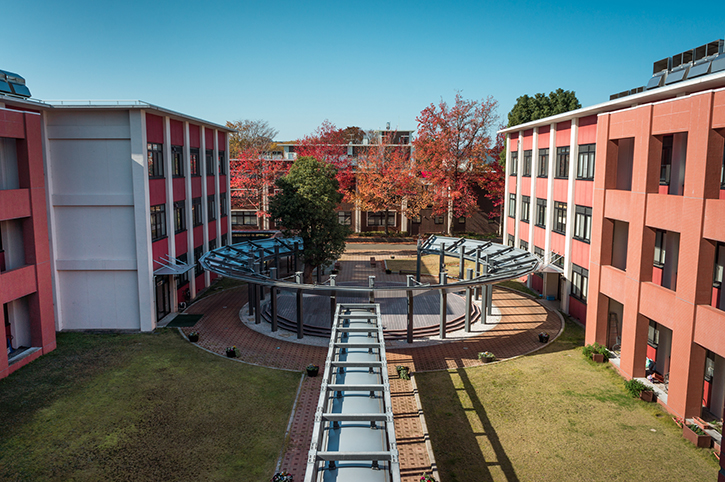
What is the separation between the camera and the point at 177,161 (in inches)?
1332

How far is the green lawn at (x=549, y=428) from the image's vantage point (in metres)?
15.9

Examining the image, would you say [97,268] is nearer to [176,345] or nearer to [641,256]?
[176,345]

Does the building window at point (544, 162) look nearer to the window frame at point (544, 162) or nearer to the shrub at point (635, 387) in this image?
the window frame at point (544, 162)

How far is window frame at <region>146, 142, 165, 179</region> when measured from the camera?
29109 mm

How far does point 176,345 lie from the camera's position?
87.5ft

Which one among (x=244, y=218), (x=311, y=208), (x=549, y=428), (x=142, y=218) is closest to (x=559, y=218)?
(x=311, y=208)

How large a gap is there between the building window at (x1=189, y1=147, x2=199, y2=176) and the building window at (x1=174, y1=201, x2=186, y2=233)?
135 inches

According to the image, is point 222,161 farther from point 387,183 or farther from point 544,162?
point 544,162

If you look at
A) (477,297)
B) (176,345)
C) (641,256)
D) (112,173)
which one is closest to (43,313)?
(176,345)

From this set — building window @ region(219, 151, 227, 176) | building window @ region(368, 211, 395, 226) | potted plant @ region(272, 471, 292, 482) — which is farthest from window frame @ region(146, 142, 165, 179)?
building window @ region(368, 211, 395, 226)

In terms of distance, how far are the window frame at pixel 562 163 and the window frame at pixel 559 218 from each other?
6.40ft

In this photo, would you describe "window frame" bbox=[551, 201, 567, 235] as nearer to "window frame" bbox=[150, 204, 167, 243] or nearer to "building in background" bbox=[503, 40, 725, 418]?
"building in background" bbox=[503, 40, 725, 418]

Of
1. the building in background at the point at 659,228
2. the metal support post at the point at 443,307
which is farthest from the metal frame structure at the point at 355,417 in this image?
the building in background at the point at 659,228

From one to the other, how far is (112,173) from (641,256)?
28.4 metres
